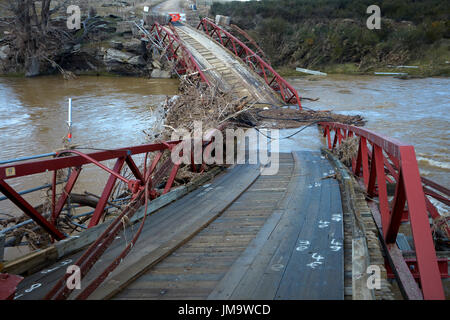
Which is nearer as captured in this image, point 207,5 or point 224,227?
point 224,227

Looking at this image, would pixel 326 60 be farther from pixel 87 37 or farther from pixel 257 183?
pixel 257 183

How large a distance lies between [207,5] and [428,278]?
41.6 m

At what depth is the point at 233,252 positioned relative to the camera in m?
3.13

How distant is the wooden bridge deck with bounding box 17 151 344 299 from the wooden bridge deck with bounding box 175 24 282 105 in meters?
10.5

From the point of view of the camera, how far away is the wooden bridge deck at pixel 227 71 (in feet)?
53.4

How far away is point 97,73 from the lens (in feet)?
88.9

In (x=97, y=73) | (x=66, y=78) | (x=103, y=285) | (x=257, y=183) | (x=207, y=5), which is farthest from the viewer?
(x=207, y=5)

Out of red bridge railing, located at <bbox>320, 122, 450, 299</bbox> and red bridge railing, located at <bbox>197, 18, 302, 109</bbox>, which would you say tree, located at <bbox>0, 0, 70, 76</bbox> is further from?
red bridge railing, located at <bbox>320, 122, 450, 299</bbox>


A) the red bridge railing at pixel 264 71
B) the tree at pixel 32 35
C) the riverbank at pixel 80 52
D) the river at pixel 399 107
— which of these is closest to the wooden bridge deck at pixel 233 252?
the river at pixel 399 107

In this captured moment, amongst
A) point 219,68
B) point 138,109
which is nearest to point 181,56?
point 219,68

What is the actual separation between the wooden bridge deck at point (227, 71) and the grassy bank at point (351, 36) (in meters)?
9.34

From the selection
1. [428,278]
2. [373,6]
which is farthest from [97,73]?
[428,278]

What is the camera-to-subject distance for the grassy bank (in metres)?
26.1

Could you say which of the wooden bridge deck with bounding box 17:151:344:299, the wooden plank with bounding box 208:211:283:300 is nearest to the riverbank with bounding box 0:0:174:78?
the wooden bridge deck with bounding box 17:151:344:299
